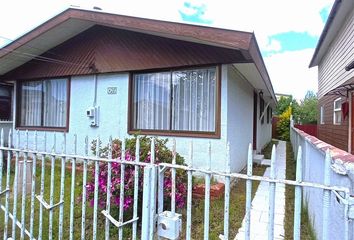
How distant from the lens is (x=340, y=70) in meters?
9.69

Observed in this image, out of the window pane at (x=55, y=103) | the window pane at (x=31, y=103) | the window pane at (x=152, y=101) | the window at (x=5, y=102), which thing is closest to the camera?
the window pane at (x=152, y=101)

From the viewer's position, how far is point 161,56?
691cm

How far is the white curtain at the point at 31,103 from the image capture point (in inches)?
372

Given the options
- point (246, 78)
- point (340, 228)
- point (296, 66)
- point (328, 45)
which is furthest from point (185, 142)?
point (296, 66)

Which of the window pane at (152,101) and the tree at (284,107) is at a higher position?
the tree at (284,107)

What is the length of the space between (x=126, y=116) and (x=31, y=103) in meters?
4.12

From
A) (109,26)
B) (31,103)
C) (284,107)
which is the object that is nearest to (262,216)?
(109,26)

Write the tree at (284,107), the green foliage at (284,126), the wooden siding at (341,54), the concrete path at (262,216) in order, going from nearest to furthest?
the concrete path at (262,216)
the wooden siding at (341,54)
the green foliage at (284,126)
the tree at (284,107)

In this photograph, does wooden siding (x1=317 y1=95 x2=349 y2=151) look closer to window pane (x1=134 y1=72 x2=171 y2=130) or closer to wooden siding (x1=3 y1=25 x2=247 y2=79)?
wooden siding (x1=3 y1=25 x2=247 y2=79)

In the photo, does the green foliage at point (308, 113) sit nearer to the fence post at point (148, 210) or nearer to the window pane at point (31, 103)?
the window pane at point (31, 103)

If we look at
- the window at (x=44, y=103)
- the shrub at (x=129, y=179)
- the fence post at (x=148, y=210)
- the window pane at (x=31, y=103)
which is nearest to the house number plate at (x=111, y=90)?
the window at (x=44, y=103)

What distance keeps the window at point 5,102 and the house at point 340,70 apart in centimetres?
1302

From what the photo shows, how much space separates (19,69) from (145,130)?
17.3 feet

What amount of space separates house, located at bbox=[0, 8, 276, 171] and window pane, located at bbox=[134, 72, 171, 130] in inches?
1.0
